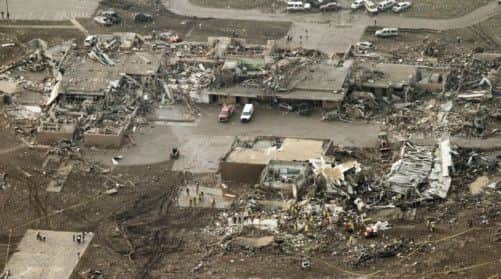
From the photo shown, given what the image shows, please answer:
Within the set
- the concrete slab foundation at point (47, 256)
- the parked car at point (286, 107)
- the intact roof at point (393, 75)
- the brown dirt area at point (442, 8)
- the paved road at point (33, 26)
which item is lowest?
the concrete slab foundation at point (47, 256)

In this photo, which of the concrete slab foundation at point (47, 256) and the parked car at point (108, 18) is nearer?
the concrete slab foundation at point (47, 256)

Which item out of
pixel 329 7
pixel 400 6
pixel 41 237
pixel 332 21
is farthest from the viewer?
pixel 329 7

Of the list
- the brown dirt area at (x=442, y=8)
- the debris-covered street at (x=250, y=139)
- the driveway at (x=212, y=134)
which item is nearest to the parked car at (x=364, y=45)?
the debris-covered street at (x=250, y=139)

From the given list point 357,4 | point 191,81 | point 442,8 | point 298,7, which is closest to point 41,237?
point 191,81

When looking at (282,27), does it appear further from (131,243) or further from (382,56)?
(131,243)

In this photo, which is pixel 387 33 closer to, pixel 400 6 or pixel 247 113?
pixel 400 6

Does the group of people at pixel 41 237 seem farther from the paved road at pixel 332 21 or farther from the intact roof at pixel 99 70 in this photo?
the paved road at pixel 332 21
